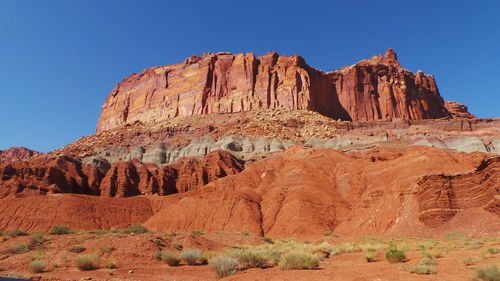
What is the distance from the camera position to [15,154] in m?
142

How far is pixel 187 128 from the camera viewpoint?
94.1 meters

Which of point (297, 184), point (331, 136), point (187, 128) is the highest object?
point (187, 128)

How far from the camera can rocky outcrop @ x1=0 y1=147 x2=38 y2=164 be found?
454 feet

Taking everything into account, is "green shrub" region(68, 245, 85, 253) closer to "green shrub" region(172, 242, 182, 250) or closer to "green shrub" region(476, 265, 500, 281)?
"green shrub" region(172, 242, 182, 250)

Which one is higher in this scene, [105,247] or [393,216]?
[393,216]

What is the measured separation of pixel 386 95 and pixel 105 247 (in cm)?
12604

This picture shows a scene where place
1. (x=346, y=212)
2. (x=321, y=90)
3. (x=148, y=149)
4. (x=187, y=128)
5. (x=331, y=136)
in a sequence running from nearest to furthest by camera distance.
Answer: (x=346, y=212), (x=331, y=136), (x=148, y=149), (x=187, y=128), (x=321, y=90)

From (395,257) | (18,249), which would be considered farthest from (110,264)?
(395,257)

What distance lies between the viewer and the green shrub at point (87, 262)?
16047mm

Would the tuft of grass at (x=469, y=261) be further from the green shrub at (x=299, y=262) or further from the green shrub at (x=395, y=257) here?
the green shrub at (x=299, y=262)

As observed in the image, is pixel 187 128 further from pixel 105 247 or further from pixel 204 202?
pixel 105 247

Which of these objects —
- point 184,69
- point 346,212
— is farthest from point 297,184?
point 184,69

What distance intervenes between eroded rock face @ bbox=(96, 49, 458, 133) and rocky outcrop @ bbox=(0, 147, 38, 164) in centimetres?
3120

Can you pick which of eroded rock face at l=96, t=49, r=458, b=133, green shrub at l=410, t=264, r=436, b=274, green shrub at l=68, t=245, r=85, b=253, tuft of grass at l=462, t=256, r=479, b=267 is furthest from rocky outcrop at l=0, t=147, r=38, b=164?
tuft of grass at l=462, t=256, r=479, b=267
